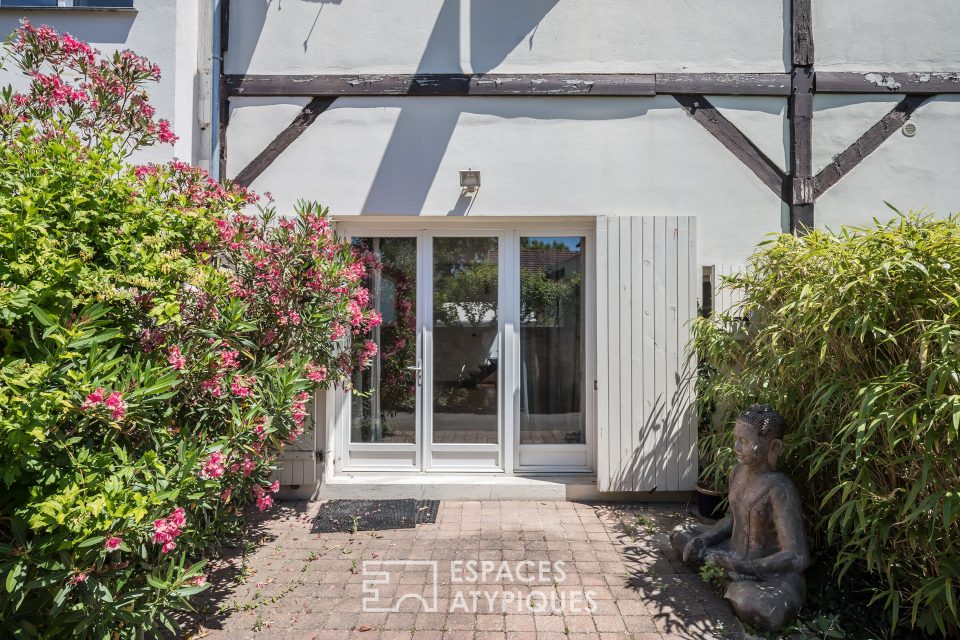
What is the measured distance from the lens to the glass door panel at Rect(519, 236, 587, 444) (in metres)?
4.41

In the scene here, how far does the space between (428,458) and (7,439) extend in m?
2.95

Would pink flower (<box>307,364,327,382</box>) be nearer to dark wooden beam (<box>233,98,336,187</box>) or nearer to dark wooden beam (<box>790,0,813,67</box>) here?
dark wooden beam (<box>233,98,336,187</box>)

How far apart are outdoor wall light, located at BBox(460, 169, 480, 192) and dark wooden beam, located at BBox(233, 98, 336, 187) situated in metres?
1.26

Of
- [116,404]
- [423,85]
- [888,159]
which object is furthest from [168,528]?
[888,159]

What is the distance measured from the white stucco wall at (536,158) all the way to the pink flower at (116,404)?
2.58 metres

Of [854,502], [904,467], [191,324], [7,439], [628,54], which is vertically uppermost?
[628,54]

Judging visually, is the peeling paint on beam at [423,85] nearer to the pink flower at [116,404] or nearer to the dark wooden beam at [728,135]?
the dark wooden beam at [728,135]

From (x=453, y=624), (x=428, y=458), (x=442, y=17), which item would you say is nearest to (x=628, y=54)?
(x=442, y=17)

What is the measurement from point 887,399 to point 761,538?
3.22 feet

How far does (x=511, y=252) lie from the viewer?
4.38 meters

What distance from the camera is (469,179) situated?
415 centimetres

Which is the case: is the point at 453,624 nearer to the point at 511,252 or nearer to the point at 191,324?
the point at 191,324

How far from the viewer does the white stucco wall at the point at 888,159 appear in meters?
4.29

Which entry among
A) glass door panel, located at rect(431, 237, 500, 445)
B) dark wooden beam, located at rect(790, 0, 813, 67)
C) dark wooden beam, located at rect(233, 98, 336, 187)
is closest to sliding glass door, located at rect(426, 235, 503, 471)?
glass door panel, located at rect(431, 237, 500, 445)
